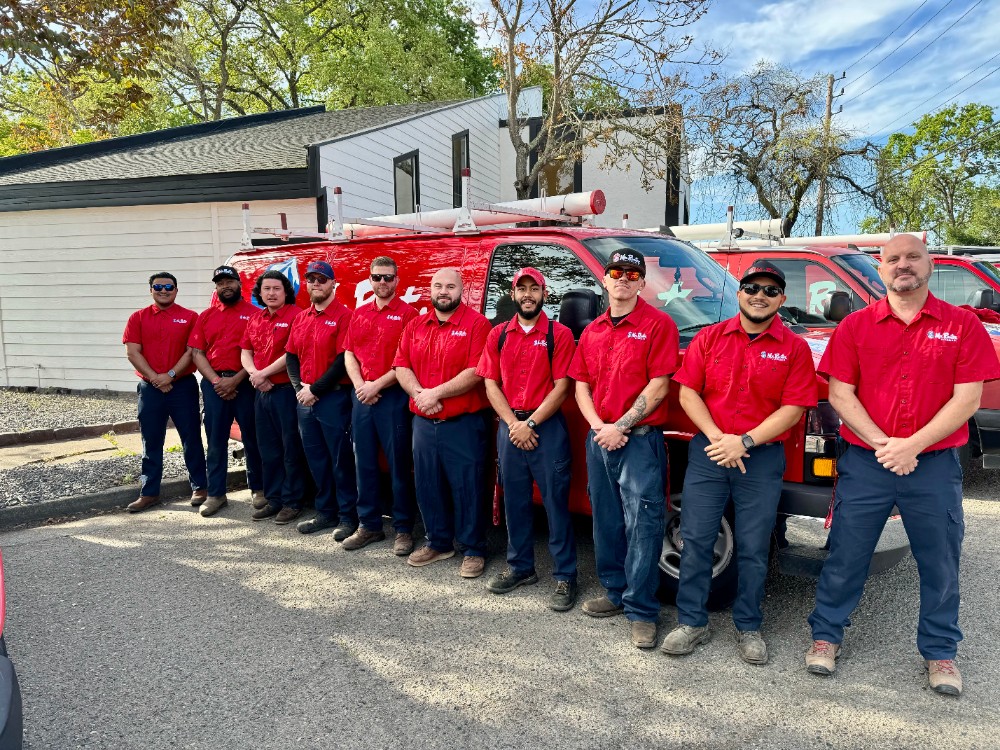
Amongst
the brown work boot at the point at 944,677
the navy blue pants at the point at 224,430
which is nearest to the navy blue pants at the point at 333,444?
the navy blue pants at the point at 224,430

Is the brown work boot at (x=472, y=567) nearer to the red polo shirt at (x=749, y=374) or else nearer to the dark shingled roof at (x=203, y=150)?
the red polo shirt at (x=749, y=374)

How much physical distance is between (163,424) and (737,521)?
16.2 feet

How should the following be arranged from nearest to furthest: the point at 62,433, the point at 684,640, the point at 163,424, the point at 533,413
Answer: the point at 684,640 < the point at 533,413 < the point at 163,424 < the point at 62,433

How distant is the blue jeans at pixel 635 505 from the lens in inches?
152

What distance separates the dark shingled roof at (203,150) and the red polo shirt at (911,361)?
28.7 feet

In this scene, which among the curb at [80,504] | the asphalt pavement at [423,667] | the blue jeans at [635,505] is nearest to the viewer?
the asphalt pavement at [423,667]

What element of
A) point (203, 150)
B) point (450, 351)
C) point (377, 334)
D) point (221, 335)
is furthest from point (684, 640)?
point (203, 150)

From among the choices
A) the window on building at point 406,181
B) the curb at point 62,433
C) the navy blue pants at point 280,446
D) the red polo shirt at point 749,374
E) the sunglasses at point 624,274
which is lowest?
the curb at point 62,433

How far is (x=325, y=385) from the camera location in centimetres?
551

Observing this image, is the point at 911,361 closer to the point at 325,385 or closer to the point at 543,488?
the point at 543,488

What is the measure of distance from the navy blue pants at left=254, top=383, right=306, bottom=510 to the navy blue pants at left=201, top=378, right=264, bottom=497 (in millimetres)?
218

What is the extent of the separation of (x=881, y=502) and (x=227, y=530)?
463 cm

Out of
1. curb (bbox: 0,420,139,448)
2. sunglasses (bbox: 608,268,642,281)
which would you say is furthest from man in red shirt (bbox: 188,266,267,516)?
curb (bbox: 0,420,139,448)

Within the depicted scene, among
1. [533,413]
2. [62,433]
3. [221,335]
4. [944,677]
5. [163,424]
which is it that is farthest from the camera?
[62,433]
